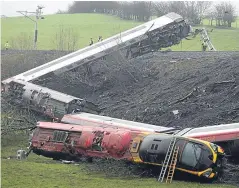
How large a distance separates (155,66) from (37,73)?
768 cm

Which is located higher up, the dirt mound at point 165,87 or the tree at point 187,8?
the tree at point 187,8

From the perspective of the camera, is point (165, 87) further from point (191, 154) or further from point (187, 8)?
point (187, 8)

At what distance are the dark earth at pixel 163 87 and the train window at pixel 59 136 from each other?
1.76m

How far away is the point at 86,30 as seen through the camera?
62750 mm

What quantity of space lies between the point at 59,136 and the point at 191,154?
246 inches

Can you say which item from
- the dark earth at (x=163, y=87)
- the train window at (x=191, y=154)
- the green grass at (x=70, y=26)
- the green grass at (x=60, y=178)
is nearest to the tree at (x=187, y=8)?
the green grass at (x=70, y=26)

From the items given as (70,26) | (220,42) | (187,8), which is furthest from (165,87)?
(70,26)

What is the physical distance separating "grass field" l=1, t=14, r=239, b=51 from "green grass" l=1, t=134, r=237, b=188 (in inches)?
1226

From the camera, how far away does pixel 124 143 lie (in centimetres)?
1620

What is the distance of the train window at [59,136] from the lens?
18.4m

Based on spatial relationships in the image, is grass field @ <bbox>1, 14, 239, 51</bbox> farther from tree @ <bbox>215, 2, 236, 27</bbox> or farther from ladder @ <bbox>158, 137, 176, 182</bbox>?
ladder @ <bbox>158, 137, 176, 182</bbox>

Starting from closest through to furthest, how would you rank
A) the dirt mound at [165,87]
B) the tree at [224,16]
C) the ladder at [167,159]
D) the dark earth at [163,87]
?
1. the ladder at [167,159]
2. the dark earth at [163,87]
3. the dirt mound at [165,87]
4. the tree at [224,16]

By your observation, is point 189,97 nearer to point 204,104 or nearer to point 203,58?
point 204,104

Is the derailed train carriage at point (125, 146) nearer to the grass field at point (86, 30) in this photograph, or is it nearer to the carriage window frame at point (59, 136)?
the carriage window frame at point (59, 136)
